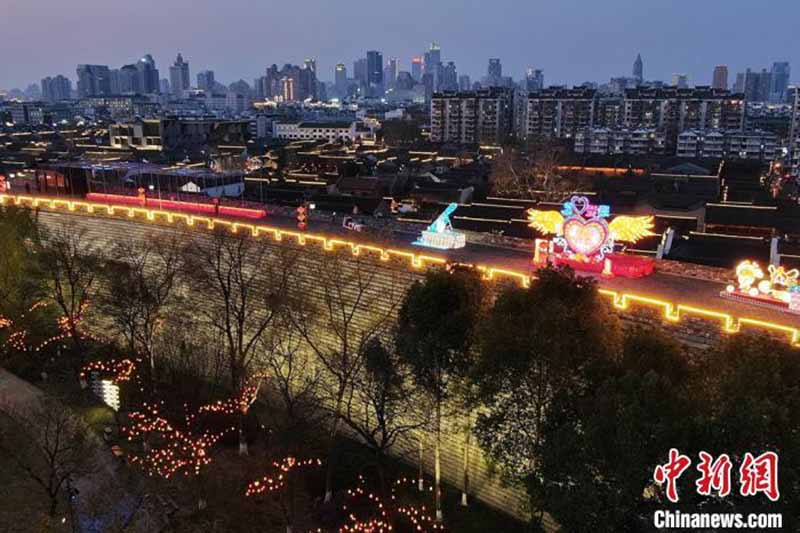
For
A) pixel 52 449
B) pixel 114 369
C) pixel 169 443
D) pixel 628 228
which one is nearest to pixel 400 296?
pixel 628 228

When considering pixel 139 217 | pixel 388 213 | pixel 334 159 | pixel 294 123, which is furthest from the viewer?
pixel 294 123

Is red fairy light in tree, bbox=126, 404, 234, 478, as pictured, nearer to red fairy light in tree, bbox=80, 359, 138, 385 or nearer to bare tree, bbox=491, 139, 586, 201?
red fairy light in tree, bbox=80, 359, 138, 385

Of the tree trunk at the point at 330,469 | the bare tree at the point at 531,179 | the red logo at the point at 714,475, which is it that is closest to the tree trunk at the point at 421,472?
the tree trunk at the point at 330,469

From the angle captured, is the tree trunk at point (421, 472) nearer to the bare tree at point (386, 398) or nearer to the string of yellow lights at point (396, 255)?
the bare tree at point (386, 398)

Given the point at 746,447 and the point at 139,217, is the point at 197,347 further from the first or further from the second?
the point at 746,447

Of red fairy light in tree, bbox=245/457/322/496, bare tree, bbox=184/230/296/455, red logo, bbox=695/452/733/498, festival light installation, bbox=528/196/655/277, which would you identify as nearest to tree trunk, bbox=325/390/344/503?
red fairy light in tree, bbox=245/457/322/496

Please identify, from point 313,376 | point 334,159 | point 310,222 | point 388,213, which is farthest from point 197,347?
point 334,159
